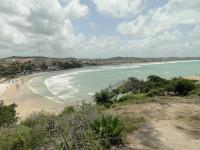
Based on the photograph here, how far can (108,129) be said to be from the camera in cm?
963

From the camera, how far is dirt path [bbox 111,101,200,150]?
9923 mm

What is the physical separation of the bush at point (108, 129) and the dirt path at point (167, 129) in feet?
1.66

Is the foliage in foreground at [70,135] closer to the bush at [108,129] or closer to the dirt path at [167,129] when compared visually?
the bush at [108,129]

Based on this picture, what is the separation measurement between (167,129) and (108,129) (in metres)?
3.11

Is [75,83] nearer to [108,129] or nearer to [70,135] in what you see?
[108,129]

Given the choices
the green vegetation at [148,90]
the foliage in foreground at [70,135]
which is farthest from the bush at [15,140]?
the green vegetation at [148,90]

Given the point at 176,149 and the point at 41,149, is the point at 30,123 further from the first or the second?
the point at 176,149

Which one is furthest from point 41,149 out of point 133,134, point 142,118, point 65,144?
point 142,118

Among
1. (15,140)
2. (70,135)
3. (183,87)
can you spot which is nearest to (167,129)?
(70,135)

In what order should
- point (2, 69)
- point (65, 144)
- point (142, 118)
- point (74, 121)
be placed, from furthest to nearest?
point (2, 69)
point (142, 118)
point (74, 121)
point (65, 144)

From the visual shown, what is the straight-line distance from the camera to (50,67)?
158500mm

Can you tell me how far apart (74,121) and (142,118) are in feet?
14.5

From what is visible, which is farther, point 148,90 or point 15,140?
point 148,90

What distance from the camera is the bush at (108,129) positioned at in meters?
9.38
